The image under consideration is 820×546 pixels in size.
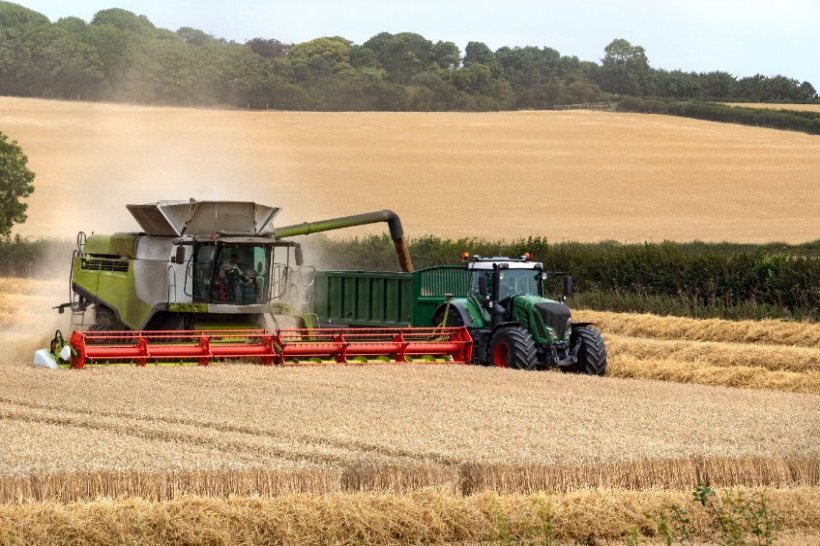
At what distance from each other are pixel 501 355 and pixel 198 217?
5.45 meters

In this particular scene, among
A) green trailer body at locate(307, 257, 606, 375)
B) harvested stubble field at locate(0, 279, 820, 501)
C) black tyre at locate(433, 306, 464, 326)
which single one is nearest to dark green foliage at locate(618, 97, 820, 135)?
green trailer body at locate(307, 257, 606, 375)

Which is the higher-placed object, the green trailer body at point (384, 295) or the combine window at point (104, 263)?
the combine window at point (104, 263)

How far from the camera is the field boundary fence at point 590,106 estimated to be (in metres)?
87.6

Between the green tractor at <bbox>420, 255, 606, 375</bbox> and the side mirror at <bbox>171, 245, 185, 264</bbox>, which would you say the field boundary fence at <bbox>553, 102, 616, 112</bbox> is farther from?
the side mirror at <bbox>171, 245, 185, 264</bbox>

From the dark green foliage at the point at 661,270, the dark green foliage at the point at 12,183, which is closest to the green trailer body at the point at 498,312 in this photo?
the dark green foliage at the point at 661,270

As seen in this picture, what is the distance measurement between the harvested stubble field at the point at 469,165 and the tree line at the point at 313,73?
1340 mm

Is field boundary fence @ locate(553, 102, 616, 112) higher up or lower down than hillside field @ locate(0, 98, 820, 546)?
higher up

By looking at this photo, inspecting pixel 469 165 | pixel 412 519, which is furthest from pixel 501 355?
pixel 469 165

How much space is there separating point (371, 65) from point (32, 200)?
41.9 meters

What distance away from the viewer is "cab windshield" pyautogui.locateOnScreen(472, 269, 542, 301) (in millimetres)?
21516

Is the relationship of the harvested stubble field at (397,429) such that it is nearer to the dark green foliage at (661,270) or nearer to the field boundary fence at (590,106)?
the dark green foliage at (661,270)

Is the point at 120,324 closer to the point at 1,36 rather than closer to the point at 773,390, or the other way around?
the point at 773,390

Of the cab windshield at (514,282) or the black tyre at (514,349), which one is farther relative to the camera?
the cab windshield at (514,282)

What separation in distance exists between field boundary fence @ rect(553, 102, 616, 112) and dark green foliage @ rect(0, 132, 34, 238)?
4497 cm
